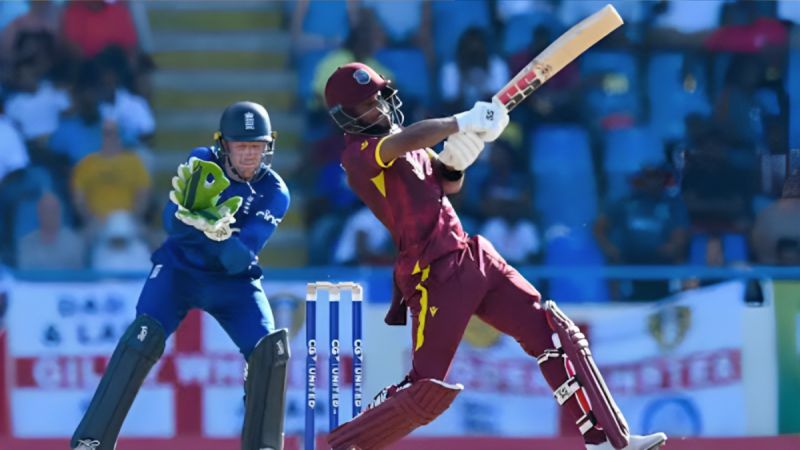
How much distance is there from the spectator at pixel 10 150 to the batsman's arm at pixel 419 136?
3.60 meters

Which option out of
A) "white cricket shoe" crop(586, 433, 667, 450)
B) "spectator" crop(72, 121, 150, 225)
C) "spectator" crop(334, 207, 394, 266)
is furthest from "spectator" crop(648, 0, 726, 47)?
"white cricket shoe" crop(586, 433, 667, 450)

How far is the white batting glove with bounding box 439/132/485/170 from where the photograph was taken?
215 inches

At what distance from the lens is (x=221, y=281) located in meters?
5.97

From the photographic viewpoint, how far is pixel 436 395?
549 centimetres

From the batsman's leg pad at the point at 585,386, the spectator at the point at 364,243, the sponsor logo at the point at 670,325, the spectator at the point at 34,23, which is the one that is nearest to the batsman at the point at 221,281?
the batsman's leg pad at the point at 585,386

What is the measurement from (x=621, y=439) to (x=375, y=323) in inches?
106

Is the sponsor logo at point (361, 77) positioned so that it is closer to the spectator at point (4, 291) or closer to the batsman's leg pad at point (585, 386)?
the batsman's leg pad at point (585, 386)

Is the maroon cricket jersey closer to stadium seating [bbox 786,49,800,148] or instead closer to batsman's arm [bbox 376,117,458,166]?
batsman's arm [bbox 376,117,458,166]

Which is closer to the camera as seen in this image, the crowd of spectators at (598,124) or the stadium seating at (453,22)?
the crowd of spectators at (598,124)

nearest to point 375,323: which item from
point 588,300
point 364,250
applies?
point 364,250

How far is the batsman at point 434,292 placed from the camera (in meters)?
5.54

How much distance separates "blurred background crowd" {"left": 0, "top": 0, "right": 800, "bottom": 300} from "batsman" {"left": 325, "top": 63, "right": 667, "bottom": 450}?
105 inches

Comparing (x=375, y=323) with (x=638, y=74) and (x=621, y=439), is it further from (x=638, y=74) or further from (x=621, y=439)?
(x=621, y=439)

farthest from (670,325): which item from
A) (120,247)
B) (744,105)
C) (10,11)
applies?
(10,11)
